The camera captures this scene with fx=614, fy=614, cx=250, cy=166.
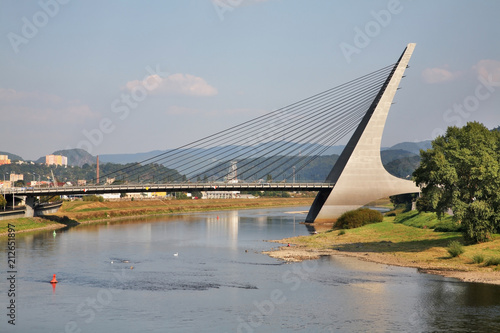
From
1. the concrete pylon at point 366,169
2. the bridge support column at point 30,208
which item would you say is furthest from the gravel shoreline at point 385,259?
the bridge support column at point 30,208

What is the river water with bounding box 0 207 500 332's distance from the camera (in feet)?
105

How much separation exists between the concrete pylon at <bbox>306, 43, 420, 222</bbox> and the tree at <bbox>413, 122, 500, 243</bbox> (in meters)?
36.0

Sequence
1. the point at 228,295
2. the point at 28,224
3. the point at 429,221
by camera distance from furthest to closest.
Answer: the point at 28,224 < the point at 429,221 < the point at 228,295

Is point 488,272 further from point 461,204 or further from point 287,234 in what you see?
point 287,234

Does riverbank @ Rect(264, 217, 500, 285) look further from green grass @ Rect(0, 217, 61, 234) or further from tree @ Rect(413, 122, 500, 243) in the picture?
green grass @ Rect(0, 217, 61, 234)

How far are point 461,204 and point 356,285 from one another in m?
14.2

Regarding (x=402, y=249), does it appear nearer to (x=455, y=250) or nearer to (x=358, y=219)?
(x=455, y=250)

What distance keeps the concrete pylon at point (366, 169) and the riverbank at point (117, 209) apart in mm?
40457

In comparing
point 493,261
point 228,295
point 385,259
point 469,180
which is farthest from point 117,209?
point 493,261

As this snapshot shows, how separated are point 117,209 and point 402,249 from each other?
266ft

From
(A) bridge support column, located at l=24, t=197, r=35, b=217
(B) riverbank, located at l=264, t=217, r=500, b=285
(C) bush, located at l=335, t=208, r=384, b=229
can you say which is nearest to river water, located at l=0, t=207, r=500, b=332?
(B) riverbank, located at l=264, t=217, r=500, b=285

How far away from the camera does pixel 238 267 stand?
164 ft

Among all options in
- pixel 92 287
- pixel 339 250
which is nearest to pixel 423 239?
pixel 339 250

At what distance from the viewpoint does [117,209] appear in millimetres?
127312
